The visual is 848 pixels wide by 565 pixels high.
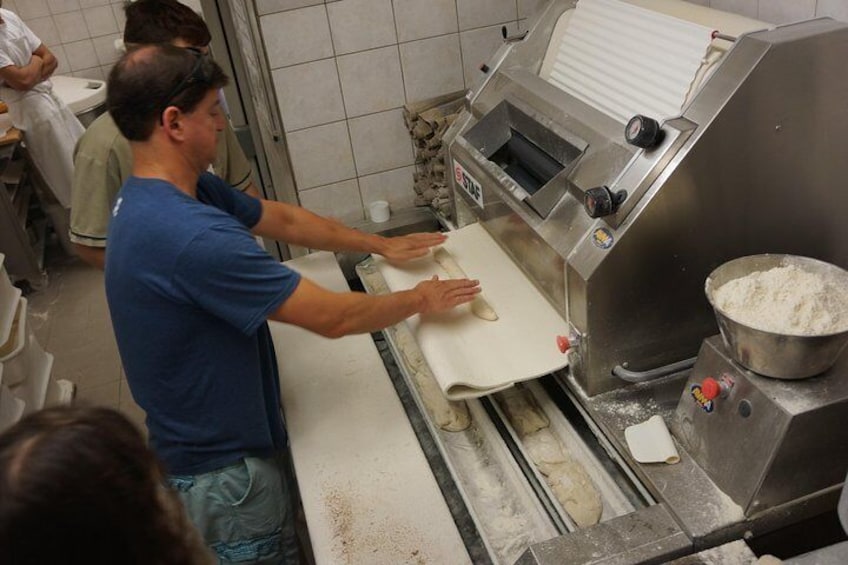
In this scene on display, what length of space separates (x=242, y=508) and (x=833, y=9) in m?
1.70

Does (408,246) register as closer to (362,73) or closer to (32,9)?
(362,73)

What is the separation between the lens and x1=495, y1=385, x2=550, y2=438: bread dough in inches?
57.2

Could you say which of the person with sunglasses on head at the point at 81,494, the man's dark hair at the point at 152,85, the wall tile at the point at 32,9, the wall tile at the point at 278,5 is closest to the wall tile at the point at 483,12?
the wall tile at the point at 278,5

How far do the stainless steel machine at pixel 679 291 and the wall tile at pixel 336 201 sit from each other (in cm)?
105

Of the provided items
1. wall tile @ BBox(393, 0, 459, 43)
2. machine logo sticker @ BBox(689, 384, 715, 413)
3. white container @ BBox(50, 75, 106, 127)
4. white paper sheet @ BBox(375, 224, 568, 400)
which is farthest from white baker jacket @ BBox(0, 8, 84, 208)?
machine logo sticker @ BBox(689, 384, 715, 413)

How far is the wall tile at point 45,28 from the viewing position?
5.10 metres

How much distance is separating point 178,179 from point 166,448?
61 centimetres

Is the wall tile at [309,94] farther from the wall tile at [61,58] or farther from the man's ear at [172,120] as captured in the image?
the wall tile at [61,58]

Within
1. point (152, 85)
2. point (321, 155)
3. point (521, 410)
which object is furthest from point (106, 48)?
point (521, 410)

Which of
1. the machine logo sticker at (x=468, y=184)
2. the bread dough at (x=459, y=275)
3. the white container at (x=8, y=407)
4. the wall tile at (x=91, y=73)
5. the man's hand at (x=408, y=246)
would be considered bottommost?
the white container at (x=8, y=407)

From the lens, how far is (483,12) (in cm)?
233

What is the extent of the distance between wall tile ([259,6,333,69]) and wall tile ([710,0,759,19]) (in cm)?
119

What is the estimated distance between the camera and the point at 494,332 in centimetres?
151

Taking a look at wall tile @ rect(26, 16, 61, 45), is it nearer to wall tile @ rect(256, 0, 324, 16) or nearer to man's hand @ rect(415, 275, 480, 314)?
wall tile @ rect(256, 0, 324, 16)
